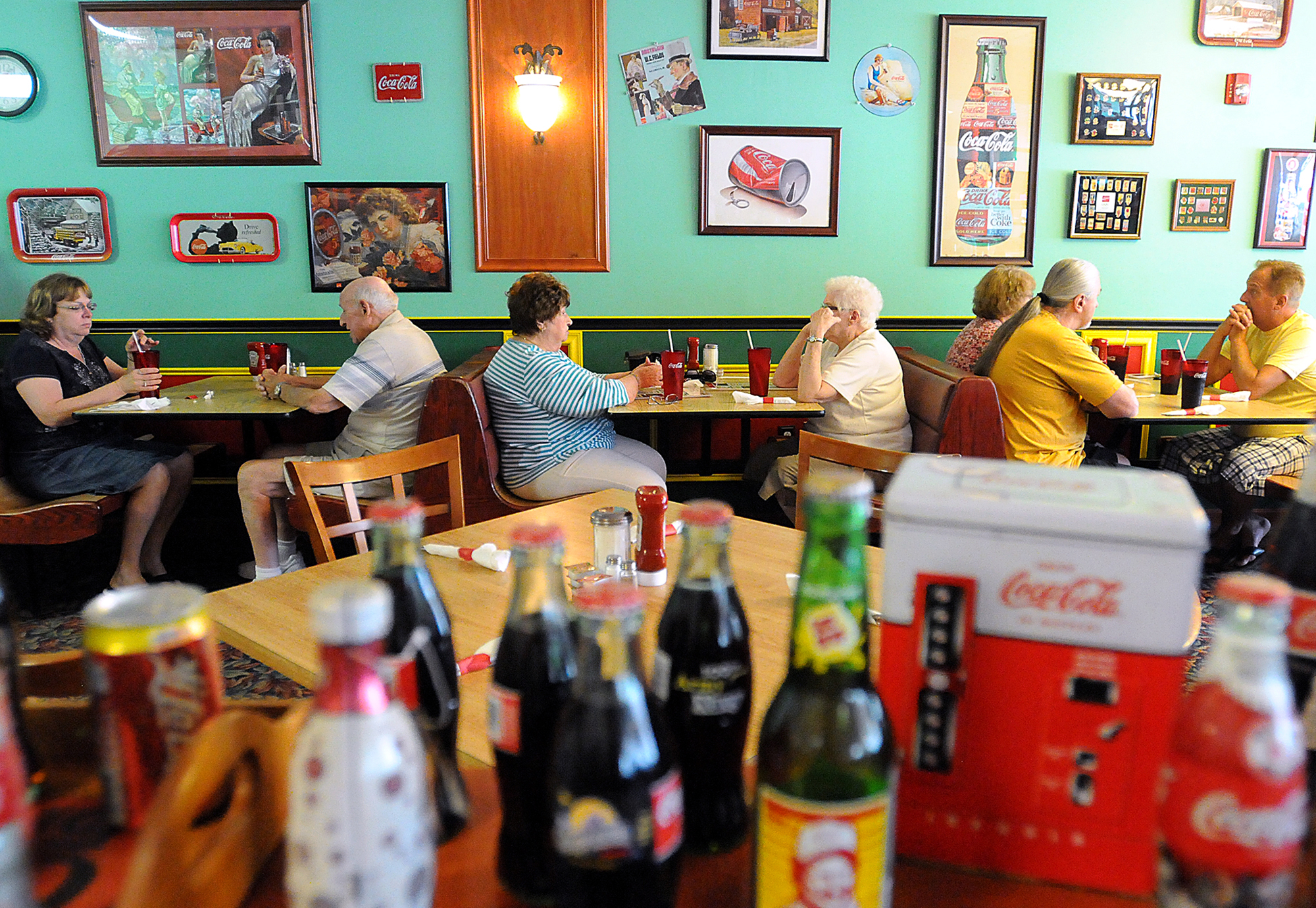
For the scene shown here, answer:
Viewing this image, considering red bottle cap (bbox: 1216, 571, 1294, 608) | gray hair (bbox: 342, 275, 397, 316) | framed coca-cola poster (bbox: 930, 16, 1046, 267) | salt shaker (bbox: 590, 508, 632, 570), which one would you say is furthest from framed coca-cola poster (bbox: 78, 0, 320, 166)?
red bottle cap (bbox: 1216, 571, 1294, 608)

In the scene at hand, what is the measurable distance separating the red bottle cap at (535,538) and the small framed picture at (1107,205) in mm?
4968

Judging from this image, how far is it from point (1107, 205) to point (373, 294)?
12.8ft

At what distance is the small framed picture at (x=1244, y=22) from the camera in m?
4.75

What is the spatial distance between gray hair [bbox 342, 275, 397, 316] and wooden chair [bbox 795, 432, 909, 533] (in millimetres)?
2061

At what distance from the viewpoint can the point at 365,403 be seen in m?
3.43

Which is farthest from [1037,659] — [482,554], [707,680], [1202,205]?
[1202,205]

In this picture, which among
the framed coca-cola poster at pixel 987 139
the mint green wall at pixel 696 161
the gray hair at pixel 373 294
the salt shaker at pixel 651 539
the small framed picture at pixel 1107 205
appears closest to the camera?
the salt shaker at pixel 651 539

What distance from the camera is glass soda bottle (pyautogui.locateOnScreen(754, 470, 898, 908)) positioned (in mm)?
579

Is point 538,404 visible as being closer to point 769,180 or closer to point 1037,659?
point 769,180

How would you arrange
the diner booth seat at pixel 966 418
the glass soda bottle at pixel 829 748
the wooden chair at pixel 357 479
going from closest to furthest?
the glass soda bottle at pixel 829 748 < the wooden chair at pixel 357 479 < the diner booth seat at pixel 966 418

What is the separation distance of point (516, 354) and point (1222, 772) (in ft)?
9.42

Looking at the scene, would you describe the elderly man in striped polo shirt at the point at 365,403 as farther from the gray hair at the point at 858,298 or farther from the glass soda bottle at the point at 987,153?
the glass soda bottle at the point at 987,153

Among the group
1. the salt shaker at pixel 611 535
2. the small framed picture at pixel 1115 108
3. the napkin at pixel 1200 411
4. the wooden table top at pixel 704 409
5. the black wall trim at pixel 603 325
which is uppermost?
the small framed picture at pixel 1115 108

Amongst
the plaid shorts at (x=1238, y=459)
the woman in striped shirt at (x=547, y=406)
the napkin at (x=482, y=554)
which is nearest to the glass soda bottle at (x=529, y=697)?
the napkin at (x=482, y=554)
